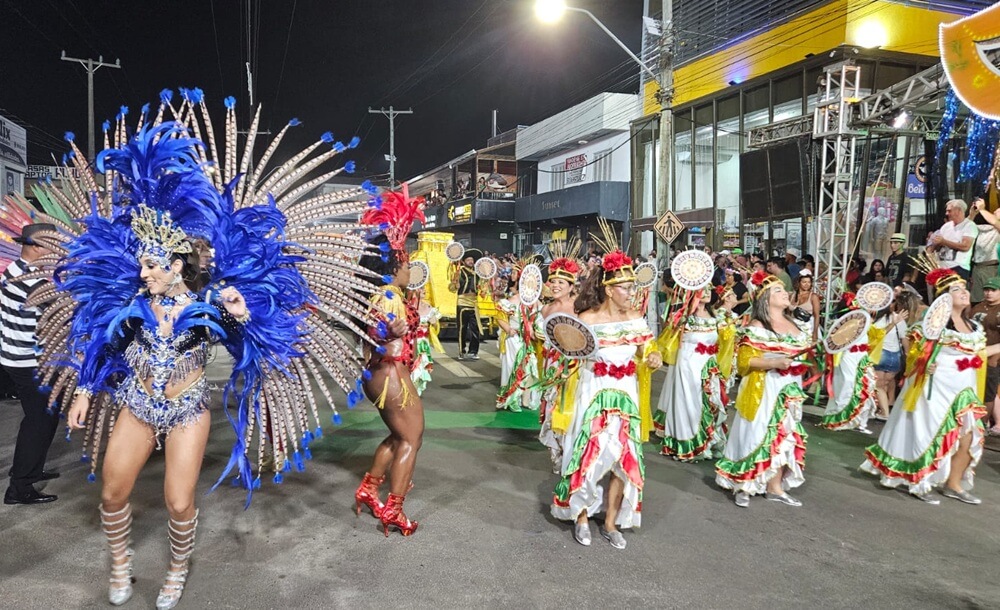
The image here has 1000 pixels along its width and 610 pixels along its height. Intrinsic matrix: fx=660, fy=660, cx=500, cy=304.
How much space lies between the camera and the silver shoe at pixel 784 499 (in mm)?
4996

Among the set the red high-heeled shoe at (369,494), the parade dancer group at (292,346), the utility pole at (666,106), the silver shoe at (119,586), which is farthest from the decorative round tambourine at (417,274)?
the utility pole at (666,106)

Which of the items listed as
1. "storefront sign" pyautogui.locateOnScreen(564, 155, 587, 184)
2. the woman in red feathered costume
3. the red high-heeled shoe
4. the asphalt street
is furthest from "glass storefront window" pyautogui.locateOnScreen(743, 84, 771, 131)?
the red high-heeled shoe

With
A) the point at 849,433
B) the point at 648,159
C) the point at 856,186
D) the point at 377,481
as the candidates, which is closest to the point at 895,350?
the point at 849,433

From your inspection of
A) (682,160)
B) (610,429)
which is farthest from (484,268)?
(682,160)

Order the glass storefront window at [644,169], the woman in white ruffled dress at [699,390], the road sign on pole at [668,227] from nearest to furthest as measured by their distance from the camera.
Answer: the woman in white ruffled dress at [699,390]
the road sign on pole at [668,227]
the glass storefront window at [644,169]

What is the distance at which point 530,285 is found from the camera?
7.17 m

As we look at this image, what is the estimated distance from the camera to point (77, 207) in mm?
3785

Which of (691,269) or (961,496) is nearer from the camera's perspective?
(961,496)

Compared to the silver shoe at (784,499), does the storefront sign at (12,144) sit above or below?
above

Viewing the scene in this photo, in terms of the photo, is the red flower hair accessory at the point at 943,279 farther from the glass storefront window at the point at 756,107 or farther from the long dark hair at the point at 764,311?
the glass storefront window at the point at 756,107

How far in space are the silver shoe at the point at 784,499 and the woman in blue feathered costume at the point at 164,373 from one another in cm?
407

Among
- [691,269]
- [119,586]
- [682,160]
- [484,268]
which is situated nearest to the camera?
[119,586]

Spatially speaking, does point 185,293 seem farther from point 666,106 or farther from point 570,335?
point 666,106

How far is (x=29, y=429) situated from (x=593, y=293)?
162 inches
